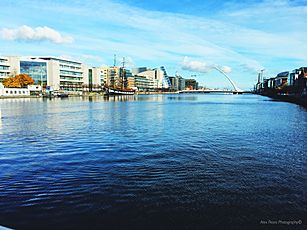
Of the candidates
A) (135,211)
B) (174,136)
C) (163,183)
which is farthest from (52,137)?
(135,211)

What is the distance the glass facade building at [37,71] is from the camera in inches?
4608

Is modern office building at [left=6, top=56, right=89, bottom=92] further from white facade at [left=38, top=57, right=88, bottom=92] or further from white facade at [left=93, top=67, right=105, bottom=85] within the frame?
white facade at [left=93, top=67, right=105, bottom=85]

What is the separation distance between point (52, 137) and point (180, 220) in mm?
13649

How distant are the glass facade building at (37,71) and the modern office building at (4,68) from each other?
7.78 meters

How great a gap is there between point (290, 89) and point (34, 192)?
127 m

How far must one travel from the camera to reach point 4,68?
108188mm

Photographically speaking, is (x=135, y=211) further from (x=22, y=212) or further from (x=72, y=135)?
(x=72, y=135)

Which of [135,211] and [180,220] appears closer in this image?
[180,220]

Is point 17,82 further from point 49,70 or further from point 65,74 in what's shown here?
point 65,74

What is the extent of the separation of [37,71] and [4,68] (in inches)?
556

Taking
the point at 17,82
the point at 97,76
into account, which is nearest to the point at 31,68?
the point at 17,82

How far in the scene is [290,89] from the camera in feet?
387

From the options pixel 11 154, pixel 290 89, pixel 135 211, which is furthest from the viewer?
pixel 290 89

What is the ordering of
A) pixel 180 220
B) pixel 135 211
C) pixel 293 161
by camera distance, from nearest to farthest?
pixel 180 220 < pixel 135 211 < pixel 293 161
